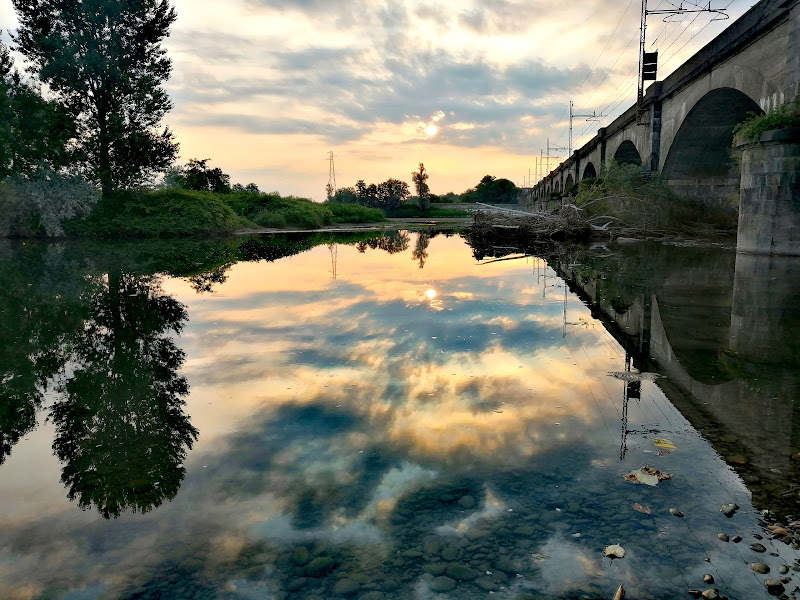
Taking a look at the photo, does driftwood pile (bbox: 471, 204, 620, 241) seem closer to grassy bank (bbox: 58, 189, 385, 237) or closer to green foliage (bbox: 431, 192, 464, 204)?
grassy bank (bbox: 58, 189, 385, 237)

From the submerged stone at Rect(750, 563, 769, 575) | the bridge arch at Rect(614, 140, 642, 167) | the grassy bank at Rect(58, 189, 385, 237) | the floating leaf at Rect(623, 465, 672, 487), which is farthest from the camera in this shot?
the bridge arch at Rect(614, 140, 642, 167)

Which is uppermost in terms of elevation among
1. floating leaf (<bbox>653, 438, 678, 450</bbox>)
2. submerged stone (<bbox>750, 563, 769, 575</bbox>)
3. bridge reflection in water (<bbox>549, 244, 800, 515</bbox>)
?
bridge reflection in water (<bbox>549, 244, 800, 515</bbox>)

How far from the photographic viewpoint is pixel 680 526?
117 inches

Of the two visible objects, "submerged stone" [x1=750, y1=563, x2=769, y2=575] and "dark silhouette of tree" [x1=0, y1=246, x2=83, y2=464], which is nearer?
"submerged stone" [x1=750, y1=563, x2=769, y2=575]

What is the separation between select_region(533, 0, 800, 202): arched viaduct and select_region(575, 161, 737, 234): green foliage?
34.2 inches

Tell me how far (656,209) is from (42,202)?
30082mm

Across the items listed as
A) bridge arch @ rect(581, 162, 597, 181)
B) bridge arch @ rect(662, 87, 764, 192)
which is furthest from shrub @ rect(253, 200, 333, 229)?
bridge arch @ rect(662, 87, 764, 192)

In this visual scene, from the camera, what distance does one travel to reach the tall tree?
3231 cm

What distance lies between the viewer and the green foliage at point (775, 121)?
14.6 m

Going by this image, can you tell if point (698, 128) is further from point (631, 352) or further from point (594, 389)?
point (594, 389)

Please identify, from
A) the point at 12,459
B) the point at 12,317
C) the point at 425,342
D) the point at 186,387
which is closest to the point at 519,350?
the point at 425,342

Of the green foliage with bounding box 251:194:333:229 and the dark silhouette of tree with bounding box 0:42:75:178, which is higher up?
the dark silhouette of tree with bounding box 0:42:75:178

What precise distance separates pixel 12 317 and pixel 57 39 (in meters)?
29.8

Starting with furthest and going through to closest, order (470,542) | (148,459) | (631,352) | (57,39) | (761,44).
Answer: (57,39), (761,44), (631,352), (148,459), (470,542)
